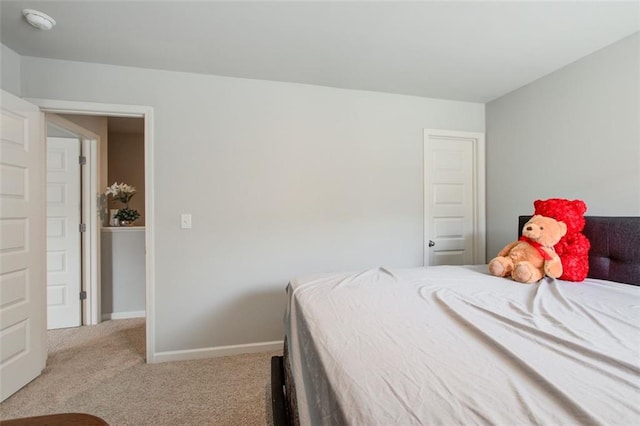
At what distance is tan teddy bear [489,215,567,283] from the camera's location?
1.66 m

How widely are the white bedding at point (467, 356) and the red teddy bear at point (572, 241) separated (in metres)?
0.22

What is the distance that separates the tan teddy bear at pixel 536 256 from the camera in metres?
1.66

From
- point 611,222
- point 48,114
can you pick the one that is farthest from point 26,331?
point 611,222

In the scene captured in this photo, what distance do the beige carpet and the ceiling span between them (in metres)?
2.28

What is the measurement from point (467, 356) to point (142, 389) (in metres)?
2.06

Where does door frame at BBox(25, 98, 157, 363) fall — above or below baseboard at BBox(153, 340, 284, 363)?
above

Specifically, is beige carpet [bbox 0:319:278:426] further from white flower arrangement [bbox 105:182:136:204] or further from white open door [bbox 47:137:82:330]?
white flower arrangement [bbox 105:182:136:204]

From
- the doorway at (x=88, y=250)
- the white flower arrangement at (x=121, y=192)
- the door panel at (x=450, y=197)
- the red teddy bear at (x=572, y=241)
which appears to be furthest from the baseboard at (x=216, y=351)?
the red teddy bear at (x=572, y=241)

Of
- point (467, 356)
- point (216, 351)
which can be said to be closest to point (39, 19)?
point (216, 351)

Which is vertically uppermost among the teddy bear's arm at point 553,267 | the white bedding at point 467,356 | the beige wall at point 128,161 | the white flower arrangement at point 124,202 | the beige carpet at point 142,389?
the beige wall at point 128,161

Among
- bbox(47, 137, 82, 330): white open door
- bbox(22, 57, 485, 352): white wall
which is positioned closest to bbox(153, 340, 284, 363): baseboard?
bbox(22, 57, 485, 352): white wall

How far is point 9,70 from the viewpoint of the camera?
189 cm

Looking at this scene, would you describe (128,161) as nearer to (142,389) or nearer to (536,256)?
(142,389)

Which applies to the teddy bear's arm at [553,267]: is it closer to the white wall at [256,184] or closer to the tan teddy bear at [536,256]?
the tan teddy bear at [536,256]
